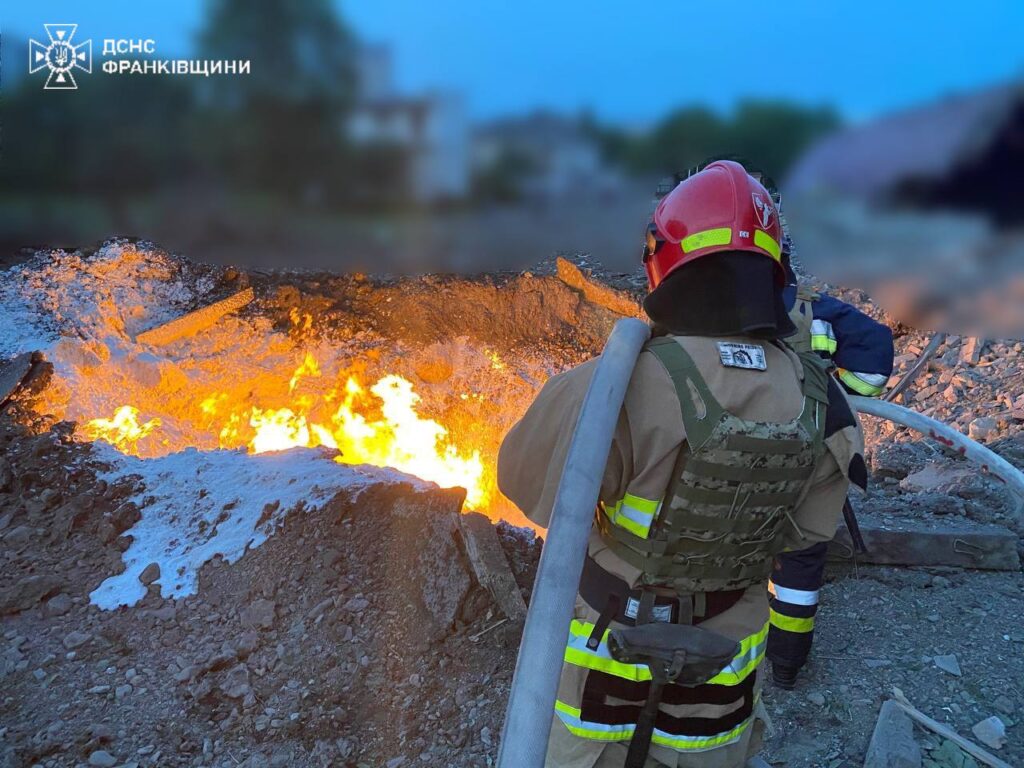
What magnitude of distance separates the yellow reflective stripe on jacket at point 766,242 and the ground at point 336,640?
89.1 inches

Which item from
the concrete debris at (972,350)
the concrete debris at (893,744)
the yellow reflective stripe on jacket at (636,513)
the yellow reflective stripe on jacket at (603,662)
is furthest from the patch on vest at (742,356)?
the concrete debris at (972,350)

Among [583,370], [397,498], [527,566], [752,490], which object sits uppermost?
[583,370]

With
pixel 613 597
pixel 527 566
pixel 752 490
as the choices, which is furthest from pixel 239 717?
pixel 752 490

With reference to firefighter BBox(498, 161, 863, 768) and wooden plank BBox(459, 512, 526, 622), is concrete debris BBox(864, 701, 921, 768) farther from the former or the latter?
wooden plank BBox(459, 512, 526, 622)

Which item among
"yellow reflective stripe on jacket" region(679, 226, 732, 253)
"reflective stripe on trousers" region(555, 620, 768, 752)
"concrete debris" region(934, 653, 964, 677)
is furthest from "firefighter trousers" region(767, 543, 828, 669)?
"yellow reflective stripe on jacket" region(679, 226, 732, 253)

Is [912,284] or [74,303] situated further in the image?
[74,303]

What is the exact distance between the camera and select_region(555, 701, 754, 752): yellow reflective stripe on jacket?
1878 mm

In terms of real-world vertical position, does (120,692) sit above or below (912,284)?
below

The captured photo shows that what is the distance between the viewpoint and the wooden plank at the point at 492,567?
3.41 metres

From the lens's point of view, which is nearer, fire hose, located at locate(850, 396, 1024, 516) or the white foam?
fire hose, located at locate(850, 396, 1024, 516)

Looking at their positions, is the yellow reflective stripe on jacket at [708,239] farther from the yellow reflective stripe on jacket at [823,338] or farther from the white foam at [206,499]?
the white foam at [206,499]

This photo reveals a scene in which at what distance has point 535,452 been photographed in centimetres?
174

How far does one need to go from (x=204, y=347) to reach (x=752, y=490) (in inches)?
227

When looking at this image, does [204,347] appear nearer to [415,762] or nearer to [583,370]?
[415,762]
